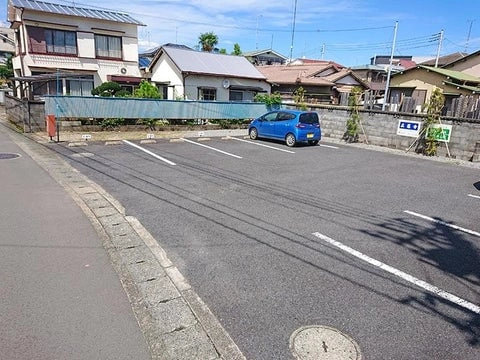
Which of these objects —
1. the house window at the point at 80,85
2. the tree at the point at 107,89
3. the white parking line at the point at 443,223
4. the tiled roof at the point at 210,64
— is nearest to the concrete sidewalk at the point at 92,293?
the white parking line at the point at 443,223

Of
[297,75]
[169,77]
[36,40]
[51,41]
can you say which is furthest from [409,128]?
[36,40]

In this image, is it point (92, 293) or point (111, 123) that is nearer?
point (92, 293)

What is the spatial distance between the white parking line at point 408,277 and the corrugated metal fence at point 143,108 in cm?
1260

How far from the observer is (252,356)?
279 cm

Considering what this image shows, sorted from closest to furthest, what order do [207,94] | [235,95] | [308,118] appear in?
[308,118]
[207,94]
[235,95]

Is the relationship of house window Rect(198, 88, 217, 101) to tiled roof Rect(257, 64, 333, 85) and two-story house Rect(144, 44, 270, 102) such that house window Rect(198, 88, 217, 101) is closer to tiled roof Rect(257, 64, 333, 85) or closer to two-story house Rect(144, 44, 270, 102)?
two-story house Rect(144, 44, 270, 102)

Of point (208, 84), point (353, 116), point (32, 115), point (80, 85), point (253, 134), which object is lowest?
point (253, 134)

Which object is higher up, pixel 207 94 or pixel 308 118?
pixel 207 94

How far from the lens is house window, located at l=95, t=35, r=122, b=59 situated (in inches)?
922

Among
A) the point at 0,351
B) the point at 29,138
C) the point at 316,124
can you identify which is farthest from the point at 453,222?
the point at 29,138

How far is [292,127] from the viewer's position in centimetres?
1381

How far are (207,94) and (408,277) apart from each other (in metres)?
19.8

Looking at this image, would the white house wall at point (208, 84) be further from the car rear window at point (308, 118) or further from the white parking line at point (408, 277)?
the white parking line at point (408, 277)

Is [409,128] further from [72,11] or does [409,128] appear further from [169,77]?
[72,11]
